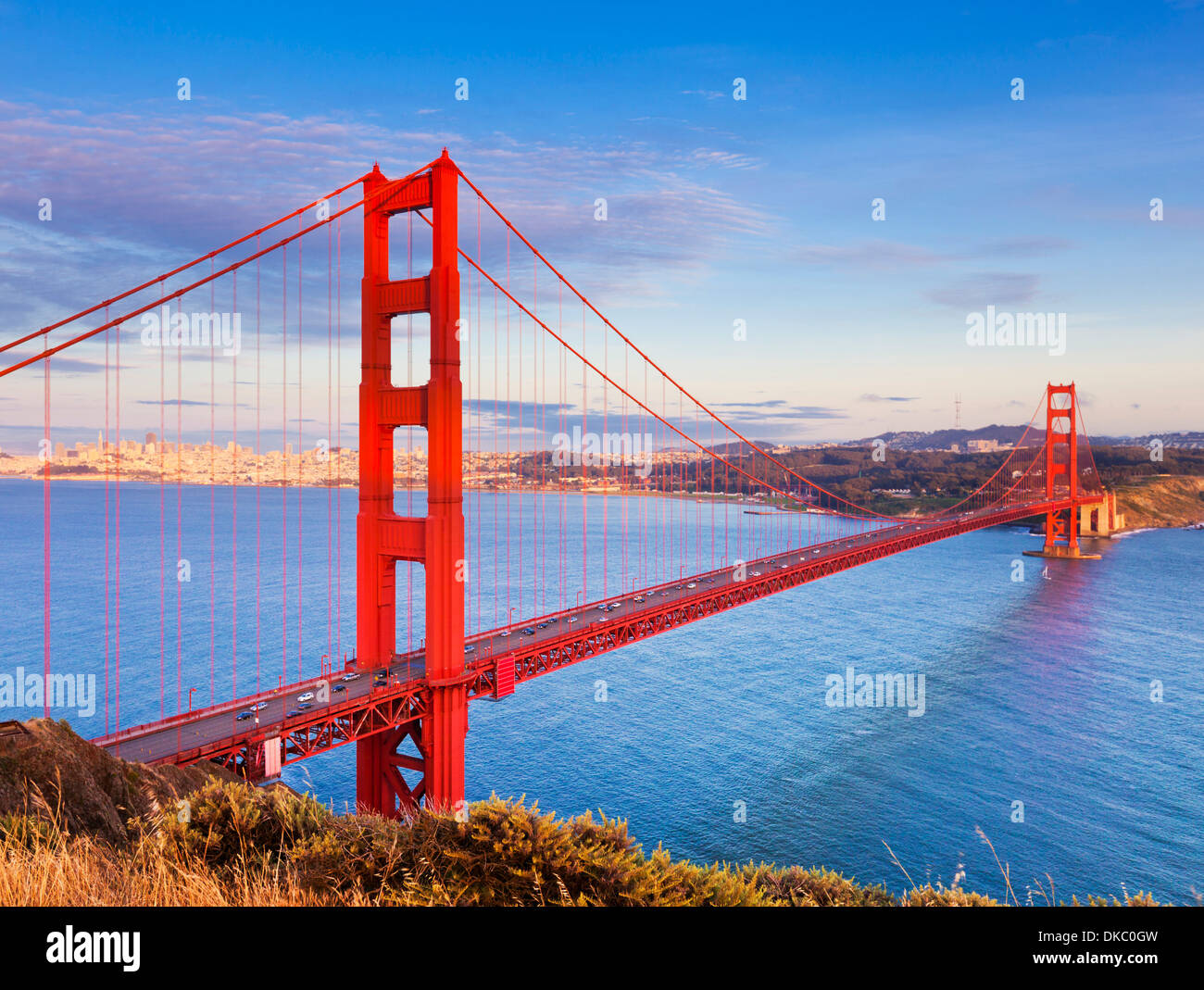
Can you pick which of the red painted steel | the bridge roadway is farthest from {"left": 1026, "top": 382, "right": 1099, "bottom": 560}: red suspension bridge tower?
the bridge roadway

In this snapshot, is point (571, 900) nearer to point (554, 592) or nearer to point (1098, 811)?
point (1098, 811)

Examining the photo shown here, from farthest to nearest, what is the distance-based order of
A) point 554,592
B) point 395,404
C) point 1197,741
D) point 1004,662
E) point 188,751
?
point 554,592 < point 1004,662 < point 1197,741 < point 395,404 < point 188,751

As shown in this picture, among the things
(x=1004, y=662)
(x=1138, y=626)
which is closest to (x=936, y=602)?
(x=1138, y=626)

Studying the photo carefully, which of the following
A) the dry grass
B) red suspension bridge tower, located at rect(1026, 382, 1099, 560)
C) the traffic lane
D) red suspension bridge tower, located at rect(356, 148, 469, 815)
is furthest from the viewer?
red suspension bridge tower, located at rect(1026, 382, 1099, 560)

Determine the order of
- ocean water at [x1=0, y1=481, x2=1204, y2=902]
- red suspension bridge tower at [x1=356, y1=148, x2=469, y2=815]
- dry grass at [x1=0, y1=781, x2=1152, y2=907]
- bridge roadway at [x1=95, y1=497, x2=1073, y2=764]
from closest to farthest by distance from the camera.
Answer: dry grass at [x1=0, y1=781, x2=1152, y2=907]
bridge roadway at [x1=95, y1=497, x2=1073, y2=764]
red suspension bridge tower at [x1=356, y1=148, x2=469, y2=815]
ocean water at [x1=0, y1=481, x2=1204, y2=902]

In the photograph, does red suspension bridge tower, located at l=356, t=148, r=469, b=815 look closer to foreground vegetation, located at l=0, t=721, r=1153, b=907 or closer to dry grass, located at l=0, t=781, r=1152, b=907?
foreground vegetation, located at l=0, t=721, r=1153, b=907

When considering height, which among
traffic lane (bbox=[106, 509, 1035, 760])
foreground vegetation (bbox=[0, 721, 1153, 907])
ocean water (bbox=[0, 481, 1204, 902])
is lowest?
ocean water (bbox=[0, 481, 1204, 902])

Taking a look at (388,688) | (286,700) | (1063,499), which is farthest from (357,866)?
(1063,499)

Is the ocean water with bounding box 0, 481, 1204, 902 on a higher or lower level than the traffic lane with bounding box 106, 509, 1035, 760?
lower
